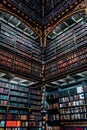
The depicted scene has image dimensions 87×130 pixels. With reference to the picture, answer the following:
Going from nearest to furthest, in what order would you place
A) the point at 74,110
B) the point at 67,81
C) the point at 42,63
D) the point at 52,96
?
the point at 74,110 < the point at 42,63 < the point at 67,81 < the point at 52,96

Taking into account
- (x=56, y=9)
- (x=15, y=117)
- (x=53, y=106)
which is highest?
(x=56, y=9)

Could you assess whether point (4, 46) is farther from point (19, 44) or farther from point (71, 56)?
point (71, 56)

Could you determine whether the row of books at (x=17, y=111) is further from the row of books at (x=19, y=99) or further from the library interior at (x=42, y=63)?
the row of books at (x=19, y=99)

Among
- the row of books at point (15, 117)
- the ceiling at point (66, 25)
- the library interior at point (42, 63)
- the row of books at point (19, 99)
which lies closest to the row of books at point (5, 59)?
the library interior at point (42, 63)

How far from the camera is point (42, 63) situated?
20.1 ft

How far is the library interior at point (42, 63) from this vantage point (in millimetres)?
5258

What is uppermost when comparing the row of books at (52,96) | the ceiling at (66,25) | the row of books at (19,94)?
the ceiling at (66,25)

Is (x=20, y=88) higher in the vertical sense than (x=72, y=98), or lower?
higher

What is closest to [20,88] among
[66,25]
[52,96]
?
[52,96]

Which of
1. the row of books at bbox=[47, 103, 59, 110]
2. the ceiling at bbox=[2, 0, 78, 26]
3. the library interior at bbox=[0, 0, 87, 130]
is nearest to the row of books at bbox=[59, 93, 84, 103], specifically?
the library interior at bbox=[0, 0, 87, 130]

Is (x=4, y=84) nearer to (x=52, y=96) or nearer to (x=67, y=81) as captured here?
(x=52, y=96)

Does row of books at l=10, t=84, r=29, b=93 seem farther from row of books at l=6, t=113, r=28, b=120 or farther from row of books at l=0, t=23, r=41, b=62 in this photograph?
row of books at l=0, t=23, r=41, b=62

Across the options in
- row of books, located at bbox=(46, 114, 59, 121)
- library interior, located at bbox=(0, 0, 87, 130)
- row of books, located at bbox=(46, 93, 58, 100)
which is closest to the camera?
library interior, located at bbox=(0, 0, 87, 130)

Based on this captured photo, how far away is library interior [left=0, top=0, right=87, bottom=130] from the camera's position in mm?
5258
